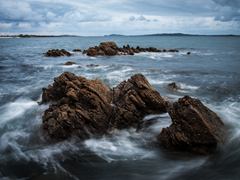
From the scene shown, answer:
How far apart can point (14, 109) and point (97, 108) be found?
823 centimetres

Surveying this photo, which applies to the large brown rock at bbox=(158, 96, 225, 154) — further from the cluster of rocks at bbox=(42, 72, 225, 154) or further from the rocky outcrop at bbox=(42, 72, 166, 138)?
the rocky outcrop at bbox=(42, 72, 166, 138)

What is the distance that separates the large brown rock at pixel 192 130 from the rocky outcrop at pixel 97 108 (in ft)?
10.4

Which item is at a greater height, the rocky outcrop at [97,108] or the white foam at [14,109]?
the rocky outcrop at [97,108]

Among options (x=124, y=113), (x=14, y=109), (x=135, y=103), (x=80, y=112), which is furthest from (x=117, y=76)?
(x=80, y=112)

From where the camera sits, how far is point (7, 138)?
17.2 meters

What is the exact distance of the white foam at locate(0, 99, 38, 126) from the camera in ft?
68.5

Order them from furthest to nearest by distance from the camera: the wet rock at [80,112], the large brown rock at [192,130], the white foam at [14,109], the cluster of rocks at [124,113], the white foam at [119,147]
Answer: the white foam at [14,109] < the wet rock at [80,112] < the white foam at [119,147] < the cluster of rocks at [124,113] < the large brown rock at [192,130]

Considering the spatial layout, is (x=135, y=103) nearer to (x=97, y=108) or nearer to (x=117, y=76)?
(x=97, y=108)

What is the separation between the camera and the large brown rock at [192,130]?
14500mm

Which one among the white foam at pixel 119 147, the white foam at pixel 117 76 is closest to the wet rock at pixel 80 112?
the white foam at pixel 119 147

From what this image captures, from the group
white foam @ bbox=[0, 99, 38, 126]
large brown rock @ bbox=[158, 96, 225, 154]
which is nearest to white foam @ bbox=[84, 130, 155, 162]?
large brown rock @ bbox=[158, 96, 225, 154]

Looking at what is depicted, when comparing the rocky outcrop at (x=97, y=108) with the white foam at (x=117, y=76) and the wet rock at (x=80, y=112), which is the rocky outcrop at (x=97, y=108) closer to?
the wet rock at (x=80, y=112)

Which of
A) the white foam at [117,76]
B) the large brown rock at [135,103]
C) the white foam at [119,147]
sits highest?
the large brown rock at [135,103]

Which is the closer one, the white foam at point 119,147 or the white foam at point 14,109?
the white foam at point 119,147
